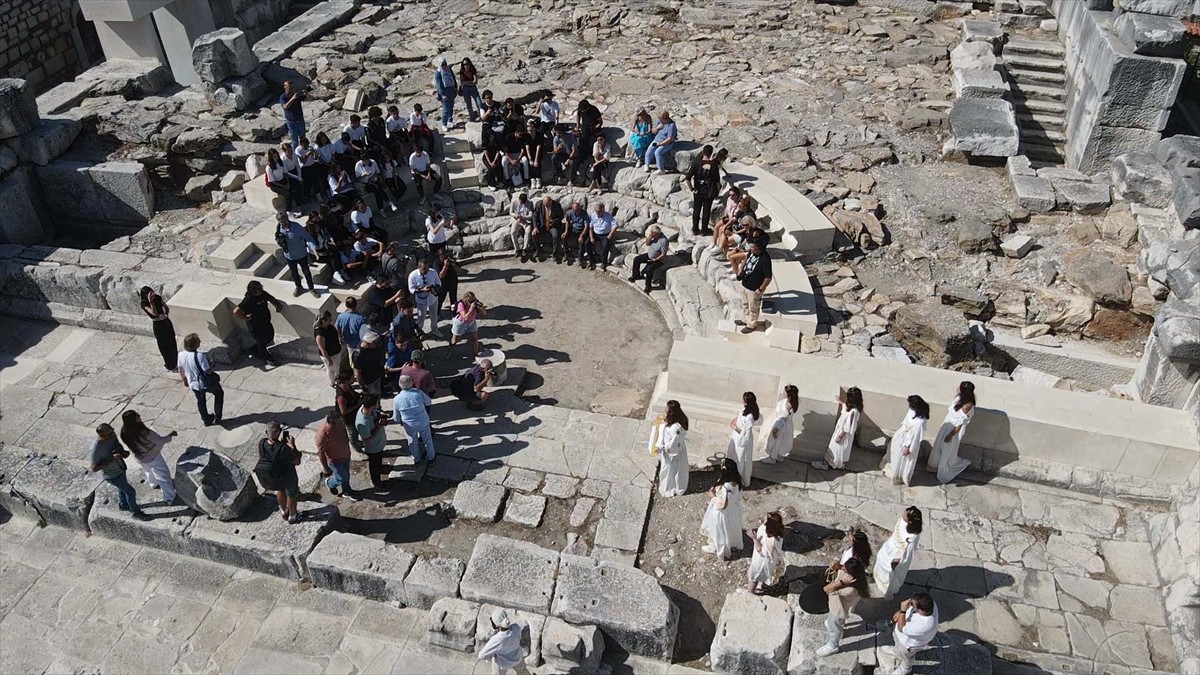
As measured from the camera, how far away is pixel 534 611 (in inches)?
291

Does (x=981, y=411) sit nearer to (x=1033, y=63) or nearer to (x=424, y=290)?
(x=424, y=290)

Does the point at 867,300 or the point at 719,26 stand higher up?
the point at 719,26

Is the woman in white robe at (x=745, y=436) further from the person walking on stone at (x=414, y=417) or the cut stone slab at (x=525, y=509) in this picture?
the person walking on stone at (x=414, y=417)

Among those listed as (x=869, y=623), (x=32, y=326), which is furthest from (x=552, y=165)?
(x=869, y=623)

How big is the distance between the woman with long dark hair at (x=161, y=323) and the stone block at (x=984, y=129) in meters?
11.4

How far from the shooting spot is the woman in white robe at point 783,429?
845cm

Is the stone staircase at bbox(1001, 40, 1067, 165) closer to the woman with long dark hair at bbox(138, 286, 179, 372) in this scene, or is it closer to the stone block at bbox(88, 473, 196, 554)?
the woman with long dark hair at bbox(138, 286, 179, 372)

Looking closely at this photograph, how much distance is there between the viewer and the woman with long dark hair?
34.0ft

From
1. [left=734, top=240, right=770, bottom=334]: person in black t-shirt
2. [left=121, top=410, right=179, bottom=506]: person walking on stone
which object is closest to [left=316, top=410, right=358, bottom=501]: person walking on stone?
[left=121, top=410, right=179, bottom=506]: person walking on stone

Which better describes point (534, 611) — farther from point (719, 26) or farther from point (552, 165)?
point (719, 26)

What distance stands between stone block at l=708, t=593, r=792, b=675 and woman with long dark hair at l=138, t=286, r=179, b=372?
735 centimetres

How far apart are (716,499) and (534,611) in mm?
1852

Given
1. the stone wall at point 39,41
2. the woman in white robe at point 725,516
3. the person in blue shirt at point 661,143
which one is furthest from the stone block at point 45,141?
the woman in white robe at point 725,516

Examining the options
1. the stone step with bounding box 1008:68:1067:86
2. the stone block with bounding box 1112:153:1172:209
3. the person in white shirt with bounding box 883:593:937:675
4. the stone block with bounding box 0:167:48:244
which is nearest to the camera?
the person in white shirt with bounding box 883:593:937:675
